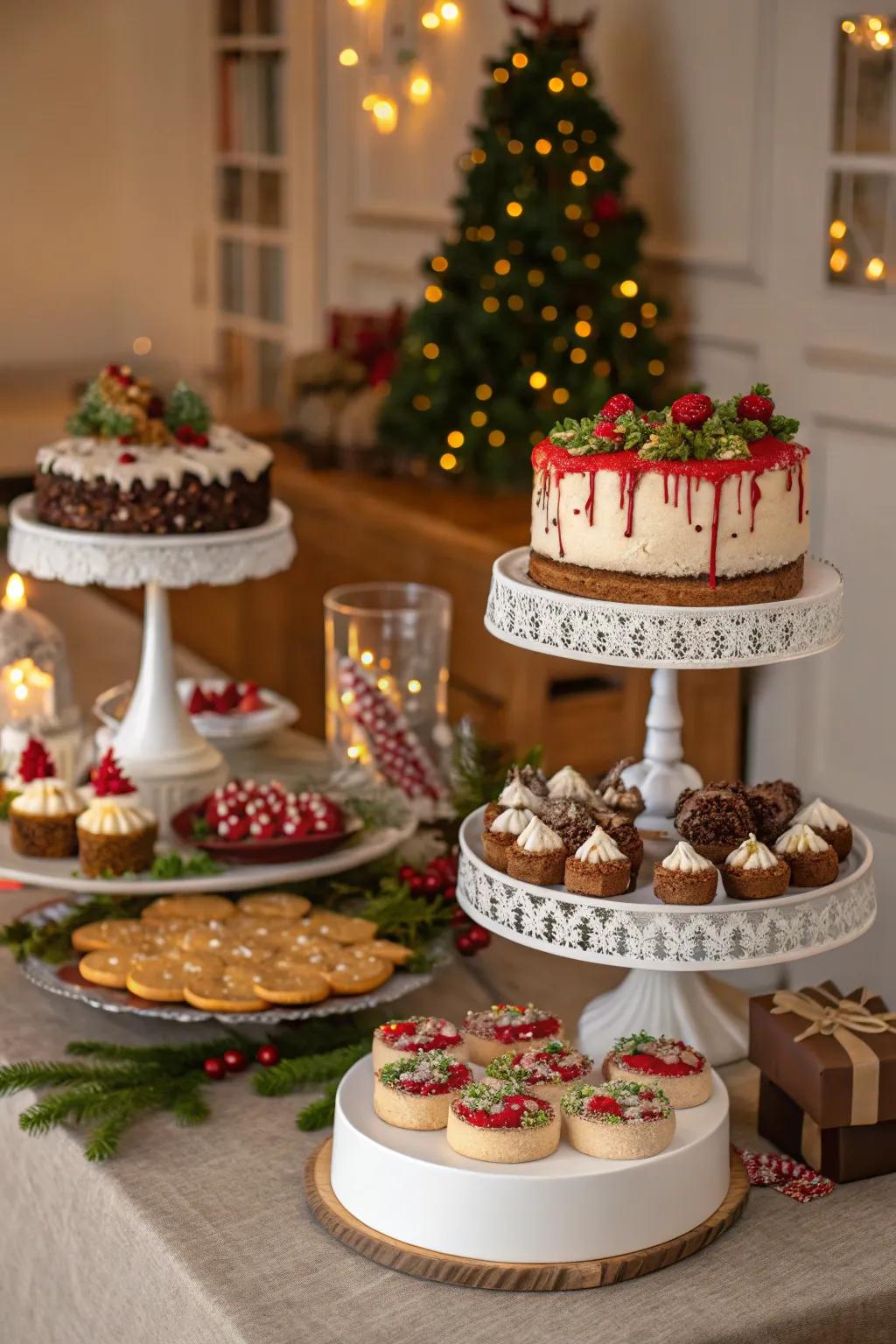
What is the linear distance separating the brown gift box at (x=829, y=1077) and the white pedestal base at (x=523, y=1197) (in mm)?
111

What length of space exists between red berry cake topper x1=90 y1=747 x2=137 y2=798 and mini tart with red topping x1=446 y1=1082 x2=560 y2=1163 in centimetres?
65

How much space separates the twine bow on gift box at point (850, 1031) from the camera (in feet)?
4.15

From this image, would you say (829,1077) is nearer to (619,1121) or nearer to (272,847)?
(619,1121)

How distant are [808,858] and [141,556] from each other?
2.68 ft

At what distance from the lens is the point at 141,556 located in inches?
70.1

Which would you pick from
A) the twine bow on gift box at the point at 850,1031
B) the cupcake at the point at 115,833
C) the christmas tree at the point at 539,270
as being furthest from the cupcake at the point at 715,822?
the christmas tree at the point at 539,270

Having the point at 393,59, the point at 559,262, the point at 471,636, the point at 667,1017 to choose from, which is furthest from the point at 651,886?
the point at 393,59

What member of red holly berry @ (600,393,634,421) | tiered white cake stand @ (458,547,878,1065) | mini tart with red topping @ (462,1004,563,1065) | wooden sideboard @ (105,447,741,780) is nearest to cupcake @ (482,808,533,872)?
tiered white cake stand @ (458,547,878,1065)

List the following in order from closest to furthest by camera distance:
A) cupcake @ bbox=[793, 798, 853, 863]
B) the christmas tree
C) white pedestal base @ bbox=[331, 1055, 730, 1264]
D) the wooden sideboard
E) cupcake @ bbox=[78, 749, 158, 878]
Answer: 1. white pedestal base @ bbox=[331, 1055, 730, 1264]
2. cupcake @ bbox=[793, 798, 853, 863]
3. cupcake @ bbox=[78, 749, 158, 878]
4. the wooden sideboard
5. the christmas tree

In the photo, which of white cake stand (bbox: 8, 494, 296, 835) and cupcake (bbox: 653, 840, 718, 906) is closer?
cupcake (bbox: 653, 840, 718, 906)

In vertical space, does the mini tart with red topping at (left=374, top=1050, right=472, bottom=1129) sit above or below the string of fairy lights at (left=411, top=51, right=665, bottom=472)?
below

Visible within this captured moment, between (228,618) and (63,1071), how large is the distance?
2.97 m

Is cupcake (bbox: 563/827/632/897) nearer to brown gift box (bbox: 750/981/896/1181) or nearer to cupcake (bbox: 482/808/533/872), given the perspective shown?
cupcake (bbox: 482/808/533/872)

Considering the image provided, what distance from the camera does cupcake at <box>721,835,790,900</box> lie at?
1287 millimetres
